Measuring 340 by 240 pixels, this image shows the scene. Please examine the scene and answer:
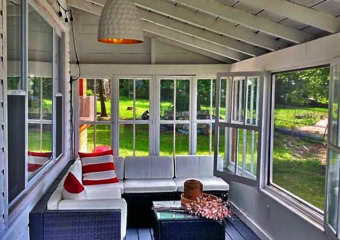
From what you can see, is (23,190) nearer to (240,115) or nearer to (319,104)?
(319,104)

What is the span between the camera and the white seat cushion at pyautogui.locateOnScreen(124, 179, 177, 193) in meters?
5.27

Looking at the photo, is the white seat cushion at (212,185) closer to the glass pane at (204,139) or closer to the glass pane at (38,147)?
the glass pane at (204,139)

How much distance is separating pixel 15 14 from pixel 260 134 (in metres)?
3.04

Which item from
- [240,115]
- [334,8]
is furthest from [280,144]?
[334,8]

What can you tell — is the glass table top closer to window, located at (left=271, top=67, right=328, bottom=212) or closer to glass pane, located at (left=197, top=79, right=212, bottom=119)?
window, located at (left=271, top=67, right=328, bottom=212)

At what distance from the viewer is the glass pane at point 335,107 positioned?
285 cm

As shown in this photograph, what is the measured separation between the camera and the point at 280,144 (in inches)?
179

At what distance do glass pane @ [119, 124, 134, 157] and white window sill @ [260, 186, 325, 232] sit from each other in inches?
A: 93.9

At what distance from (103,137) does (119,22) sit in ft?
12.1

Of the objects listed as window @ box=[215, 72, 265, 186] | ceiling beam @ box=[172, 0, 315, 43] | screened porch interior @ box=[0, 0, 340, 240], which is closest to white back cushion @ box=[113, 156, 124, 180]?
screened porch interior @ box=[0, 0, 340, 240]

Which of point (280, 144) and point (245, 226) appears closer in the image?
point (280, 144)

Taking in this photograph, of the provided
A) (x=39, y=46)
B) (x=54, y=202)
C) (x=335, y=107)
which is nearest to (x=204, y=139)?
(x=39, y=46)

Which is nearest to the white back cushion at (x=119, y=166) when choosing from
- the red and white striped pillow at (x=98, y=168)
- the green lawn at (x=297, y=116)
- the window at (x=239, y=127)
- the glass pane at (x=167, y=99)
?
the red and white striped pillow at (x=98, y=168)

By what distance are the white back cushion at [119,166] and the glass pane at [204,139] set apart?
1321 mm
